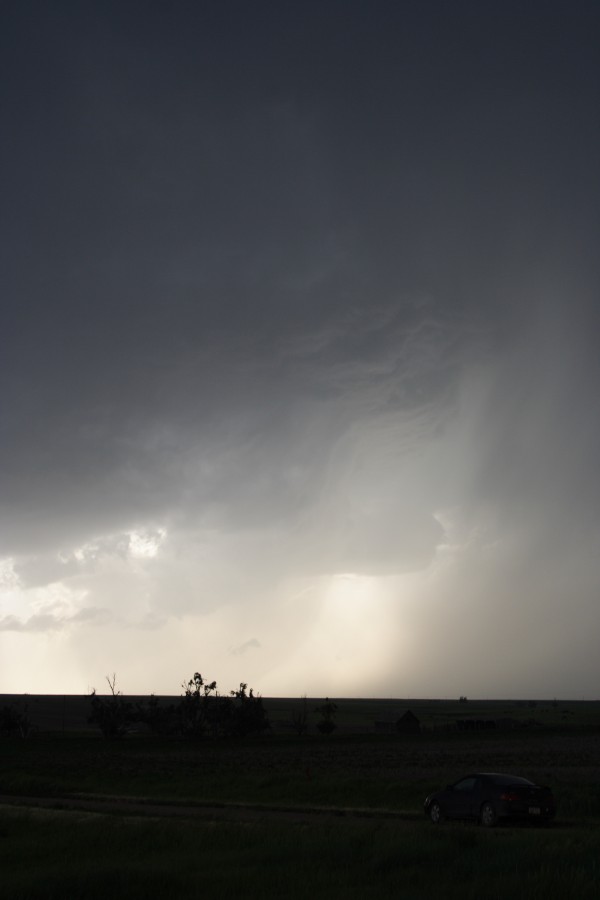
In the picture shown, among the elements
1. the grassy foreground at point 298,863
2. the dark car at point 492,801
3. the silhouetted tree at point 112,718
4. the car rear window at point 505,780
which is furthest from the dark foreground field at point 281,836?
the silhouetted tree at point 112,718

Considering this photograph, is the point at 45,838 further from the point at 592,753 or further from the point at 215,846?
the point at 592,753

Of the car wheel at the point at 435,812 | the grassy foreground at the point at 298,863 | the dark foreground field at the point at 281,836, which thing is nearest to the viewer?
the grassy foreground at the point at 298,863

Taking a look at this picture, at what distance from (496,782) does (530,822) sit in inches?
58.3

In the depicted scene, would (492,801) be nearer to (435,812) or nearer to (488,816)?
(488,816)

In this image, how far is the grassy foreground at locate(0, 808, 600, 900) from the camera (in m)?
15.4

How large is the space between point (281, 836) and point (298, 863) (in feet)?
13.1

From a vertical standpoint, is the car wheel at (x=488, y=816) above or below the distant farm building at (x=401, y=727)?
below

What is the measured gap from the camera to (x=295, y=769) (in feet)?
186

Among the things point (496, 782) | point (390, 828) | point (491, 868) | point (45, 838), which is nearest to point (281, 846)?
point (390, 828)

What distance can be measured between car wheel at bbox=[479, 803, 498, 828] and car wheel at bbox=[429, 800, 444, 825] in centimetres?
170

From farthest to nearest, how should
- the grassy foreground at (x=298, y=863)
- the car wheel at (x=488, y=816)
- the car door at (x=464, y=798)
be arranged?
the car door at (x=464, y=798)
the car wheel at (x=488, y=816)
the grassy foreground at (x=298, y=863)

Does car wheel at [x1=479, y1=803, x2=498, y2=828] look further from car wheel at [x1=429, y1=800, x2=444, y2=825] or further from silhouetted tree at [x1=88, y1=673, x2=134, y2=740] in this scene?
silhouetted tree at [x1=88, y1=673, x2=134, y2=740]

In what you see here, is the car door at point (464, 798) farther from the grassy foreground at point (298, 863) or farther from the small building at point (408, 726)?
the small building at point (408, 726)

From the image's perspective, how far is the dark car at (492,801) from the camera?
2648cm
